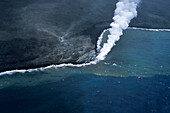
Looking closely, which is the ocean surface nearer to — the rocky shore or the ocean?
the ocean

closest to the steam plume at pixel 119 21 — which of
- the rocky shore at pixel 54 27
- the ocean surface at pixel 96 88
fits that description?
the rocky shore at pixel 54 27

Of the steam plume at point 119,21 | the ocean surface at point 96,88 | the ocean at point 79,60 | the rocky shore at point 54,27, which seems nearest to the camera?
the ocean surface at point 96,88

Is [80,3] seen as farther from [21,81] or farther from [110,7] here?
[21,81]

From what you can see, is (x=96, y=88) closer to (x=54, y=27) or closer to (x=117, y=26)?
(x=54, y=27)

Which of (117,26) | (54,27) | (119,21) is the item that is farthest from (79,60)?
(119,21)

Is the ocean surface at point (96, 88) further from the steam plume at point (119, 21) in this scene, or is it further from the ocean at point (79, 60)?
the steam plume at point (119, 21)

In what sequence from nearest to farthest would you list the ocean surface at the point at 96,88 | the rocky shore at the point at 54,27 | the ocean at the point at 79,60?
the ocean surface at the point at 96,88 < the ocean at the point at 79,60 < the rocky shore at the point at 54,27

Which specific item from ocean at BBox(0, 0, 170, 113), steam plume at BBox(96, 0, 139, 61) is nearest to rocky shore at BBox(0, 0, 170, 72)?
ocean at BBox(0, 0, 170, 113)

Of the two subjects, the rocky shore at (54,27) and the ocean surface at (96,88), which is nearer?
the ocean surface at (96,88)
